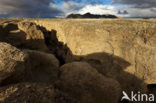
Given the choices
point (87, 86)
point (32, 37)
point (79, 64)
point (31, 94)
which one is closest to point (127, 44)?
point (79, 64)

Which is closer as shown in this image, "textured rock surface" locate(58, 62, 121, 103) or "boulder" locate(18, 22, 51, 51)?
"textured rock surface" locate(58, 62, 121, 103)

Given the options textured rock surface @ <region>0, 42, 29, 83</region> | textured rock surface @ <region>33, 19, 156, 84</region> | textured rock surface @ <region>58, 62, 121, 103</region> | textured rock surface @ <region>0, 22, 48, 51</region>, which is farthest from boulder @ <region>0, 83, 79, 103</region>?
textured rock surface @ <region>0, 22, 48, 51</region>

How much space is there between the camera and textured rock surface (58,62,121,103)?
2.94m

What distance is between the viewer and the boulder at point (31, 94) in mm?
1753

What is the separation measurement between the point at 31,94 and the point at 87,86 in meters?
1.45

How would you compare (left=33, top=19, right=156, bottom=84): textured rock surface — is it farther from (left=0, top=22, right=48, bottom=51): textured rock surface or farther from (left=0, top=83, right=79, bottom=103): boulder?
(left=0, top=83, right=79, bottom=103): boulder

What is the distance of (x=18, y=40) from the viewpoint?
527cm

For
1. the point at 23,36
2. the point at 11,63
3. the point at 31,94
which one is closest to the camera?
the point at 31,94

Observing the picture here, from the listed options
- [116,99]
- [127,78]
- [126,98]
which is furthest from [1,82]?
[127,78]

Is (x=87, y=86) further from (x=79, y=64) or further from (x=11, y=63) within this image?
(x=11, y=63)

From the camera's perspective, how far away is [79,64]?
3.37m

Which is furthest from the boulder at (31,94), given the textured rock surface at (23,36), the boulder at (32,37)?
the boulder at (32,37)

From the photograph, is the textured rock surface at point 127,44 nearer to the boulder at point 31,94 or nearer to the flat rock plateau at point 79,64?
the flat rock plateau at point 79,64

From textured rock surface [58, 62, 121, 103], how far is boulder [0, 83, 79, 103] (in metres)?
0.98
